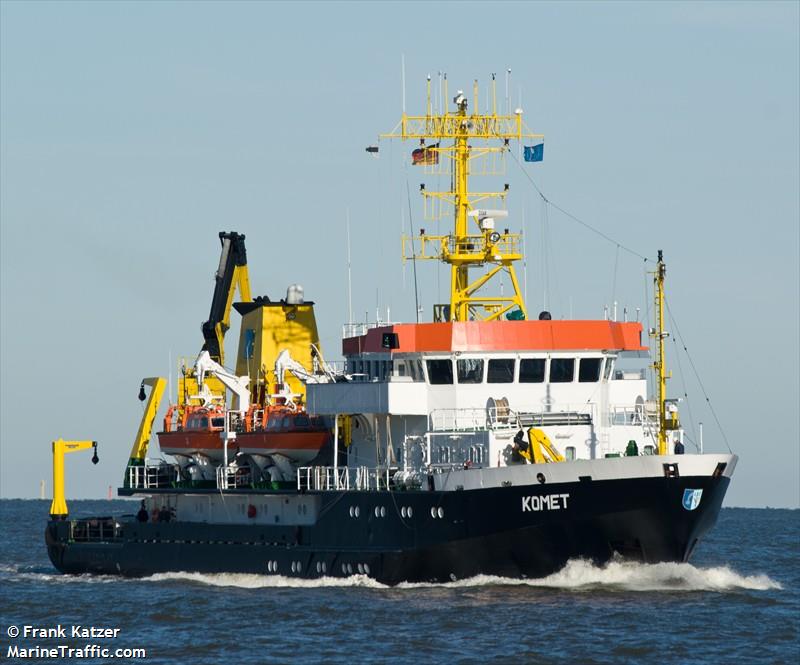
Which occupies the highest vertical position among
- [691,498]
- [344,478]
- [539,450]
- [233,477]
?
[539,450]

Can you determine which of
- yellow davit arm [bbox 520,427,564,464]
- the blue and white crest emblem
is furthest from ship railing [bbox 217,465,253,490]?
the blue and white crest emblem

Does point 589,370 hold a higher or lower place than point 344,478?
higher

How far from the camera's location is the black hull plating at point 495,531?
153 ft

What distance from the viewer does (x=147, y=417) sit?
69250 mm

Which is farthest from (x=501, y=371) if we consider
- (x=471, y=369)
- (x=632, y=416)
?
(x=632, y=416)

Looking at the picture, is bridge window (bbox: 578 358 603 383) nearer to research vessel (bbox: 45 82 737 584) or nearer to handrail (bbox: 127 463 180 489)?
research vessel (bbox: 45 82 737 584)

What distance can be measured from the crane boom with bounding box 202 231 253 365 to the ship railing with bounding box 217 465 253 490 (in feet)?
27.4

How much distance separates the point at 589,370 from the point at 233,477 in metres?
13.9

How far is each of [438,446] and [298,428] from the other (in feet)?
25.2

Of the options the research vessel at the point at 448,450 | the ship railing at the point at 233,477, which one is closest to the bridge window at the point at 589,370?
the research vessel at the point at 448,450

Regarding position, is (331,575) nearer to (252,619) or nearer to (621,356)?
(252,619)

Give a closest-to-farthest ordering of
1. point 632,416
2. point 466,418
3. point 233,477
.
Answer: point 466,418, point 632,416, point 233,477

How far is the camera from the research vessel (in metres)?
47.1

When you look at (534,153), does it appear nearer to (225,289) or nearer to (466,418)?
(466,418)
